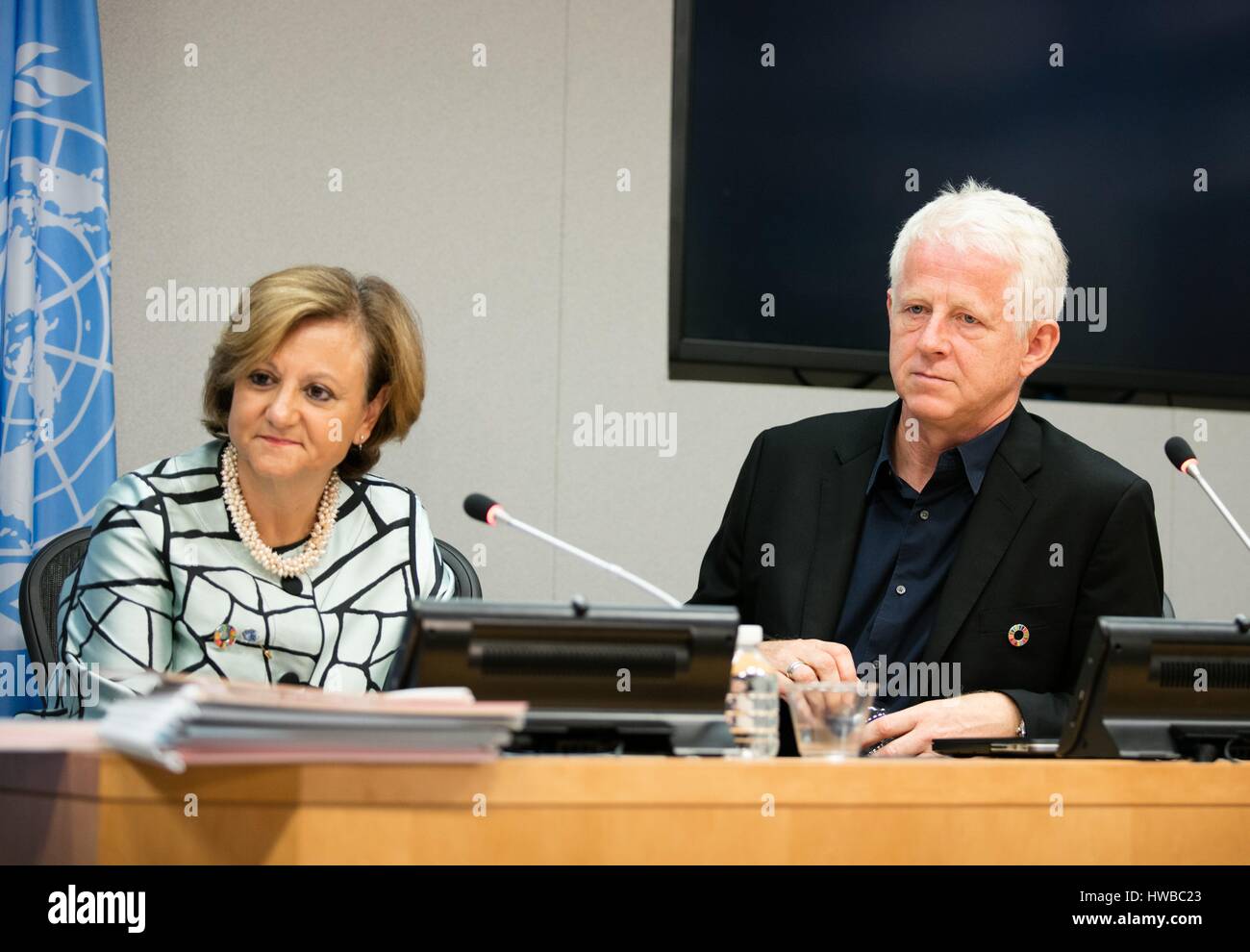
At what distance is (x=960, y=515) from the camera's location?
2232mm

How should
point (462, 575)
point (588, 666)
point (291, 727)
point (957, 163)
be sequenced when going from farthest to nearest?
point (957, 163) < point (462, 575) < point (588, 666) < point (291, 727)

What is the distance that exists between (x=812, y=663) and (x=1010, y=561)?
50cm

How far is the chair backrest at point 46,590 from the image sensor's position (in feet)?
7.29

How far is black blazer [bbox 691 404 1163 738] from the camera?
210cm

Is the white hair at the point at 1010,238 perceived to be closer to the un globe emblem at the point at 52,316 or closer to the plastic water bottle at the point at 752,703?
the plastic water bottle at the point at 752,703

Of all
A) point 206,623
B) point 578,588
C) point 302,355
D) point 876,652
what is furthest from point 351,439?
point 578,588

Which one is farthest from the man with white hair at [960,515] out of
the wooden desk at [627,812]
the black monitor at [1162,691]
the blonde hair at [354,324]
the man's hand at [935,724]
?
the wooden desk at [627,812]

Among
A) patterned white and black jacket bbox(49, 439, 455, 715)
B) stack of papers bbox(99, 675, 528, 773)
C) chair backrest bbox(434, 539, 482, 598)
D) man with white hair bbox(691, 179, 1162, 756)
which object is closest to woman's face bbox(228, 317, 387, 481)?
patterned white and black jacket bbox(49, 439, 455, 715)

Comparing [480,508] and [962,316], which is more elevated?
[962,316]

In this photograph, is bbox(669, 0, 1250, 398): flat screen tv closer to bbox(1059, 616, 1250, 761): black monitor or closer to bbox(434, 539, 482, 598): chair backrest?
bbox(434, 539, 482, 598): chair backrest

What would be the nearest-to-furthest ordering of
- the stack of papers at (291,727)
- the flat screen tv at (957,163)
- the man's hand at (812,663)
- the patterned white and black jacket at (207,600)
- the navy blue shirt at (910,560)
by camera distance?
the stack of papers at (291,727), the man's hand at (812,663), the patterned white and black jacket at (207,600), the navy blue shirt at (910,560), the flat screen tv at (957,163)

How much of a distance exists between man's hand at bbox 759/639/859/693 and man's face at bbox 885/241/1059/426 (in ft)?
1.82

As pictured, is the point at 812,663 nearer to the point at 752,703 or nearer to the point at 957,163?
the point at 752,703

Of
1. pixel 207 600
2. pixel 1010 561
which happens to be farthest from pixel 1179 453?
pixel 207 600
